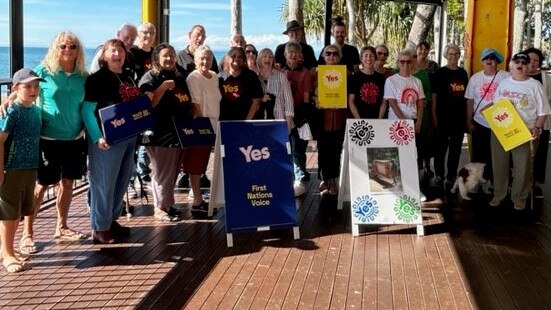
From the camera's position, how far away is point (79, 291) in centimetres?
357

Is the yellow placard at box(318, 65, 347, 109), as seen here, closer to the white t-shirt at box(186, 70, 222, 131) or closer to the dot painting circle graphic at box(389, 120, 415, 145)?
the dot painting circle graphic at box(389, 120, 415, 145)

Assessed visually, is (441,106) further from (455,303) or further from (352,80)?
(455,303)

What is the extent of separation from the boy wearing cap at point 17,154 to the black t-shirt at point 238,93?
1.74 m

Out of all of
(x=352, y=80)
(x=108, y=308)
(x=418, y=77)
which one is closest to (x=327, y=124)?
(x=352, y=80)

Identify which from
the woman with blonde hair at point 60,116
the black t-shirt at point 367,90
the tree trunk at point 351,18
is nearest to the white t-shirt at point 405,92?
the black t-shirt at point 367,90

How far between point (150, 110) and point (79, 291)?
1.46 meters

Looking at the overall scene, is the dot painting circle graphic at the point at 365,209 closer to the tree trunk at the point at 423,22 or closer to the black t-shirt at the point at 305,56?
the black t-shirt at the point at 305,56

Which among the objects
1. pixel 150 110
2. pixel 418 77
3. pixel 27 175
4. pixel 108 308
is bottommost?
pixel 108 308

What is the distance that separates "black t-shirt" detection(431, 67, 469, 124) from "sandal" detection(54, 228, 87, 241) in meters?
3.76

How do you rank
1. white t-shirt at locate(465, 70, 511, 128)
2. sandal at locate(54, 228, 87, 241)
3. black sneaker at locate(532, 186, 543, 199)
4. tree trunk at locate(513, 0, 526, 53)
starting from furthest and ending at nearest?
tree trunk at locate(513, 0, 526, 53) → black sneaker at locate(532, 186, 543, 199) → white t-shirt at locate(465, 70, 511, 128) → sandal at locate(54, 228, 87, 241)

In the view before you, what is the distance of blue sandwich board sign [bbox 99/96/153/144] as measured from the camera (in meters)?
4.12

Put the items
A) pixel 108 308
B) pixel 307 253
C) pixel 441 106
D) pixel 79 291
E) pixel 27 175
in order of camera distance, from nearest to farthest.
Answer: pixel 108 308 → pixel 79 291 → pixel 27 175 → pixel 307 253 → pixel 441 106

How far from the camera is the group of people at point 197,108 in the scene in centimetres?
402

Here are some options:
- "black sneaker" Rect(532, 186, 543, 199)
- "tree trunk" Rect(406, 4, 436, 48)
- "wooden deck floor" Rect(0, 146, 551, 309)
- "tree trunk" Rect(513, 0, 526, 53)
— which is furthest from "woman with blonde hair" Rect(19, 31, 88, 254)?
"tree trunk" Rect(513, 0, 526, 53)
